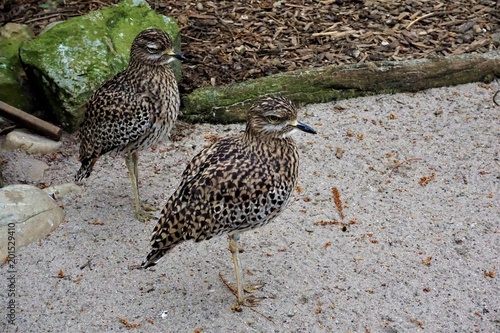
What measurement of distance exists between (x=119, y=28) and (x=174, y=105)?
173cm

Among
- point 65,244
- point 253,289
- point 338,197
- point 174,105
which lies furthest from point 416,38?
point 65,244

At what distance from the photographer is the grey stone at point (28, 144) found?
6.29 metres

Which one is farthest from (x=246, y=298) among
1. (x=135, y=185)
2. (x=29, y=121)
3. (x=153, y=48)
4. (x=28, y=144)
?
(x=29, y=121)

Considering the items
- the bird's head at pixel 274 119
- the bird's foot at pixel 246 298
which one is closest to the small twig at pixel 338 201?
the bird's foot at pixel 246 298

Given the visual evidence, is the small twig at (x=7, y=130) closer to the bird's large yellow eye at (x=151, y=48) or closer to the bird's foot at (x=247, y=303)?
the bird's large yellow eye at (x=151, y=48)

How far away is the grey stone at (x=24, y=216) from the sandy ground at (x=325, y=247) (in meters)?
0.08

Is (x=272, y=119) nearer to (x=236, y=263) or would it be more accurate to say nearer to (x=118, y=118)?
(x=236, y=263)

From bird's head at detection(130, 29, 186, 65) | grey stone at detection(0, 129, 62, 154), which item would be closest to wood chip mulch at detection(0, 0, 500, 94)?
bird's head at detection(130, 29, 186, 65)

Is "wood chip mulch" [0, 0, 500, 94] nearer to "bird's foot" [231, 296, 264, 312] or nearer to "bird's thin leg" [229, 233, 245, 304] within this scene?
"bird's thin leg" [229, 233, 245, 304]

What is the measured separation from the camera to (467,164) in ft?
19.6

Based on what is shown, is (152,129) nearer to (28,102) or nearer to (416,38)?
(28,102)

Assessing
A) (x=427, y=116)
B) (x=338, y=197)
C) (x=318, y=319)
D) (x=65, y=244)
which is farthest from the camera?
(x=427, y=116)

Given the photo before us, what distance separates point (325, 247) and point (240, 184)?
110 cm

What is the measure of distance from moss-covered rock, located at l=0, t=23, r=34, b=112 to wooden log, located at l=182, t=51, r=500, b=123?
1487mm
